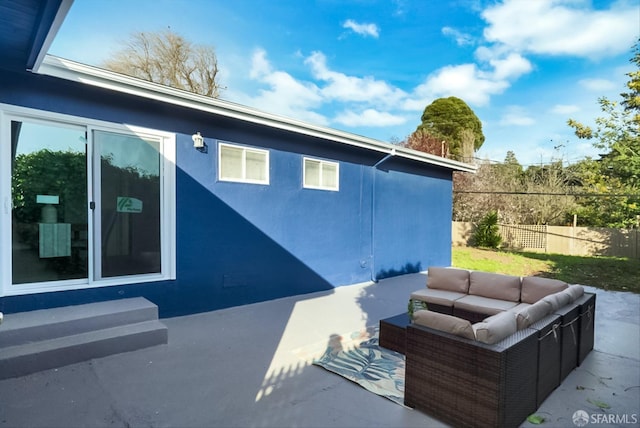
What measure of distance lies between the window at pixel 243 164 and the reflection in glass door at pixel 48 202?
6.00 feet

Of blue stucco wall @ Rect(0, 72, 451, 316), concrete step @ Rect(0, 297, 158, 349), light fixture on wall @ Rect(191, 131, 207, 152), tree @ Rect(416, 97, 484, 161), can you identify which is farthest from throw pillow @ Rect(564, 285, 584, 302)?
tree @ Rect(416, 97, 484, 161)

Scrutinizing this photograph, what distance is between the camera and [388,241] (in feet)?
26.6

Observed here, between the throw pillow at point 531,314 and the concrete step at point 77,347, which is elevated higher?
the throw pillow at point 531,314

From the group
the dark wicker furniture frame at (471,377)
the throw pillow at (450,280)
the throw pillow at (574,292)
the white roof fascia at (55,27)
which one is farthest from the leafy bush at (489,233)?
the white roof fascia at (55,27)

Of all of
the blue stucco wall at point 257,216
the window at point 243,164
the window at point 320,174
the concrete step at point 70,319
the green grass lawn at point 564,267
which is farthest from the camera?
the green grass lawn at point 564,267

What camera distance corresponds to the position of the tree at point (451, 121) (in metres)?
22.8

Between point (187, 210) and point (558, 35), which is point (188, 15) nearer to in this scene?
point (187, 210)

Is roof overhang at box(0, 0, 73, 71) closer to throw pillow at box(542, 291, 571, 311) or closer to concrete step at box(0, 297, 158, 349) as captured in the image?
concrete step at box(0, 297, 158, 349)

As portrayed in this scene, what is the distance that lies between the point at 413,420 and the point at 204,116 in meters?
4.64

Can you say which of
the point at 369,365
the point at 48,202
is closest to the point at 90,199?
the point at 48,202

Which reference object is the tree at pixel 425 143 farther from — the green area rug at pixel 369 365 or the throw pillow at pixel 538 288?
the green area rug at pixel 369 365

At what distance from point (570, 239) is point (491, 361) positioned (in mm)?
14758

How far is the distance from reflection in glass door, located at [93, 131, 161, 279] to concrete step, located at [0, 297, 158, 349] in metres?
0.51

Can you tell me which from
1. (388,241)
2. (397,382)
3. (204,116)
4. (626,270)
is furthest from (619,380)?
(626,270)
